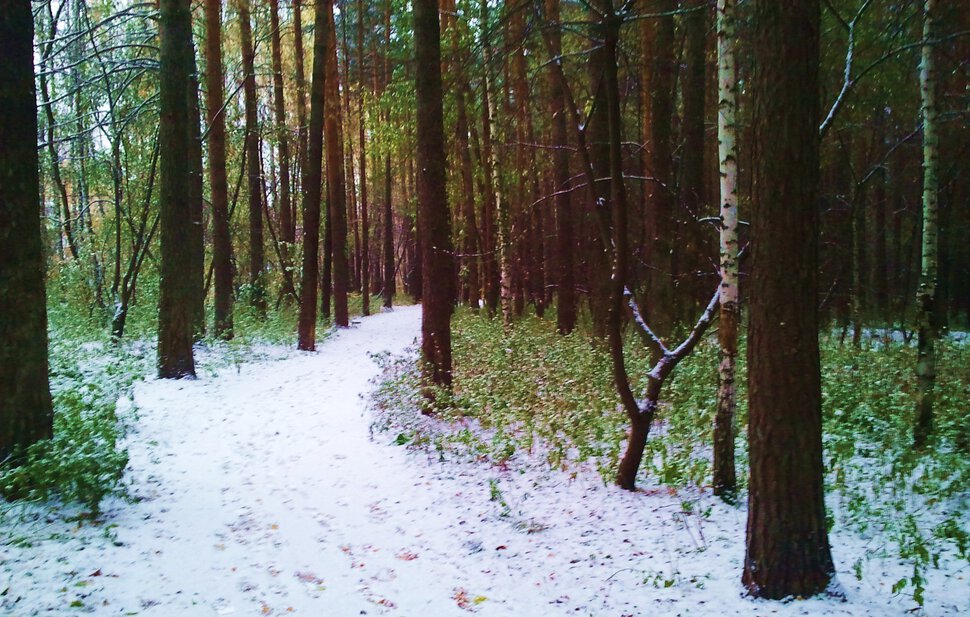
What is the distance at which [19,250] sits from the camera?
493cm

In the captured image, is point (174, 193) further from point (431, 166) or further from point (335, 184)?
point (335, 184)

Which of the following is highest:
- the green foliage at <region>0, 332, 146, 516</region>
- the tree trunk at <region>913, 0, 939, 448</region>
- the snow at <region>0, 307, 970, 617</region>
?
the tree trunk at <region>913, 0, 939, 448</region>

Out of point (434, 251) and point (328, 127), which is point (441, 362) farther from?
point (328, 127)

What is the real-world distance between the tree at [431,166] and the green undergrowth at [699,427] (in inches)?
47.1

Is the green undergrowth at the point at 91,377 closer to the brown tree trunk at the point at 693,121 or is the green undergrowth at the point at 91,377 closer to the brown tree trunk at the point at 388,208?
the brown tree trunk at the point at 388,208

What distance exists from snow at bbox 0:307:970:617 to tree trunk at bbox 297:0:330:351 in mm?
7365

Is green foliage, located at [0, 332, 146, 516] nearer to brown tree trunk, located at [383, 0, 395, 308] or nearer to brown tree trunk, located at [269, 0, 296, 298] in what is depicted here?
brown tree trunk, located at [269, 0, 296, 298]

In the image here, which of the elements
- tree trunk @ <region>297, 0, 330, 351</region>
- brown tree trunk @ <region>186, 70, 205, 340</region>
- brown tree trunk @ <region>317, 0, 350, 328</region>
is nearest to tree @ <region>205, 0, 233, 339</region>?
brown tree trunk @ <region>186, 70, 205, 340</region>

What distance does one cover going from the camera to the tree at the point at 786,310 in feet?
12.6

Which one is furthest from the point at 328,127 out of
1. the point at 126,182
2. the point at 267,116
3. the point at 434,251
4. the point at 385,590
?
the point at 385,590

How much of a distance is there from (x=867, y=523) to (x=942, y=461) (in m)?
1.44

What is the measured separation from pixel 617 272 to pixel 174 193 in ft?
26.8

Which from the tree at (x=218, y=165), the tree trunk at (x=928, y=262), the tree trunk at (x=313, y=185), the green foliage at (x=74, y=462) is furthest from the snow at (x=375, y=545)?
the tree at (x=218, y=165)

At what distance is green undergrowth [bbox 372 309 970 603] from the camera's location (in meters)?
5.13
